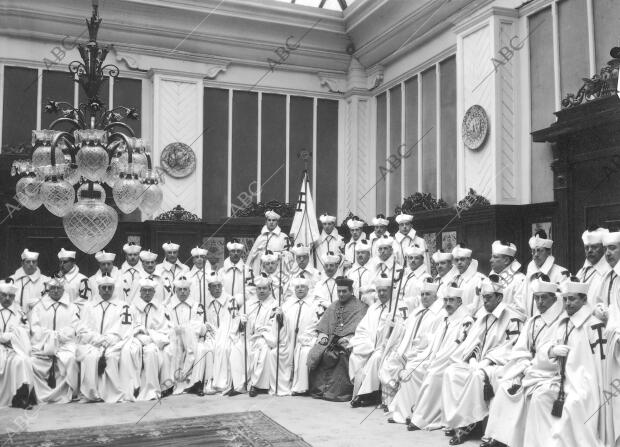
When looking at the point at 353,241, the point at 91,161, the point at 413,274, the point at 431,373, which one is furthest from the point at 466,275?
the point at 91,161

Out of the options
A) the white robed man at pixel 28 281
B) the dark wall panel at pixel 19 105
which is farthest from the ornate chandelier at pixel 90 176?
the dark wall panel at pixel 19 105

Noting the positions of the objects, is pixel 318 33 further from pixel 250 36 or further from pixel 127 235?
pixel 127 235

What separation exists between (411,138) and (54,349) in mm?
7758

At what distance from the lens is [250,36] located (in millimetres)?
14133

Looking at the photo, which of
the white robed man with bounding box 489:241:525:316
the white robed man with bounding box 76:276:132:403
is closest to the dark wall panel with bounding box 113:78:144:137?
the white robed man with bounding box 76:276:132:403

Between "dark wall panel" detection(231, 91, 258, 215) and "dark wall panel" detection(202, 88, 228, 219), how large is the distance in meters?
0.19

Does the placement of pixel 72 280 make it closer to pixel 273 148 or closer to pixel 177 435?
pixel 177 435

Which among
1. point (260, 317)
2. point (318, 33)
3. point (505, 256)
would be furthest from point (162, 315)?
point (318, 33)

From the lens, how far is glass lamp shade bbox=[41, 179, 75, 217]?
18.9ft

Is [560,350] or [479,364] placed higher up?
[560,350]

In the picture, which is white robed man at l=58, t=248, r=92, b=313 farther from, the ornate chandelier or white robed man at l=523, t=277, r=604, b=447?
white robed man at l=523, t=277, r=604, b=447

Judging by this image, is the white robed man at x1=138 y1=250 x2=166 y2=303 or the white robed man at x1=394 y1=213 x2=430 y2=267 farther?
the white robed man at x1=138 y1=250 x2=166 y2=303

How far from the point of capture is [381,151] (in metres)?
14.7

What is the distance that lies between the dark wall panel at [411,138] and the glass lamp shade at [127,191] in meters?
8.01
